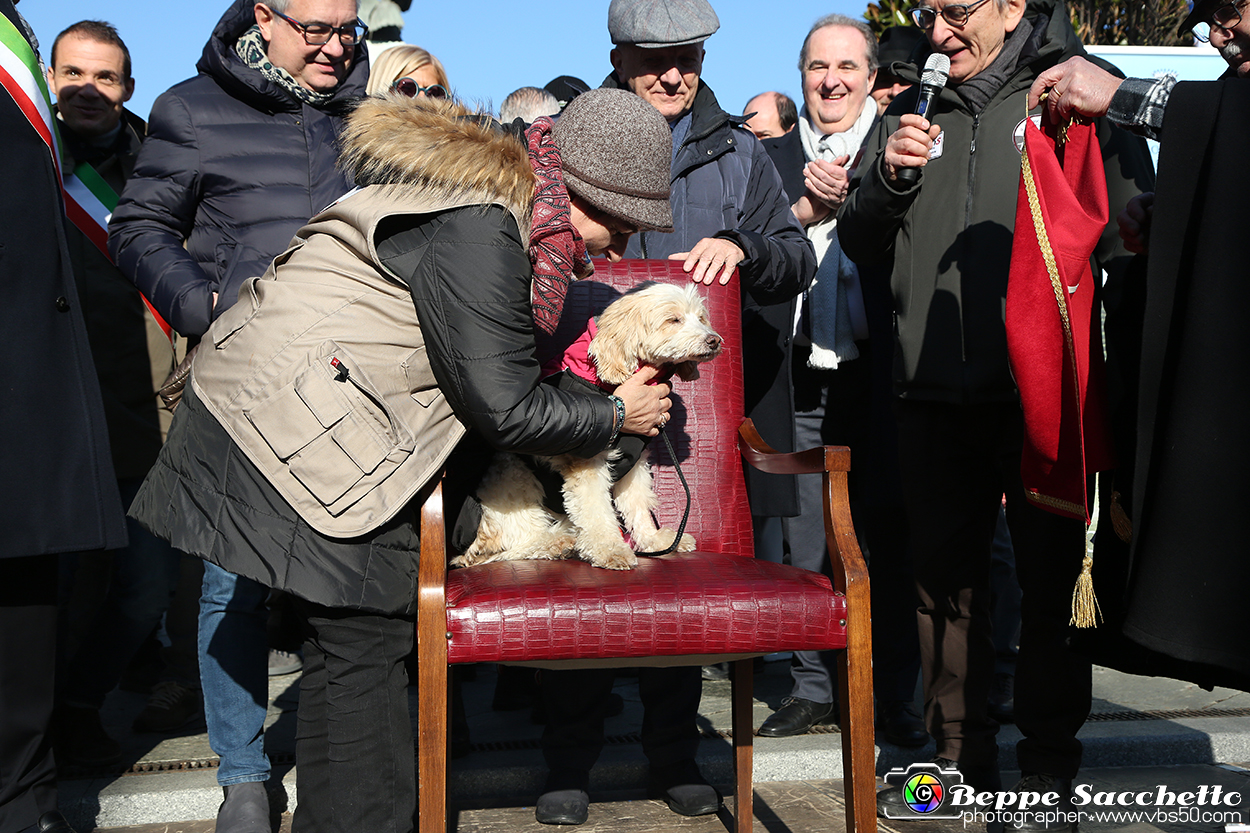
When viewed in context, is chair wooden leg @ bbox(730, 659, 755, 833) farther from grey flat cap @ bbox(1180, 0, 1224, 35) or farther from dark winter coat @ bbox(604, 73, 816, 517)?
Result: grey flat cap @ bbox(1180, 0, 1224, 35)

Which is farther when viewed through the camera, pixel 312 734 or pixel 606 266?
pixel 606 266

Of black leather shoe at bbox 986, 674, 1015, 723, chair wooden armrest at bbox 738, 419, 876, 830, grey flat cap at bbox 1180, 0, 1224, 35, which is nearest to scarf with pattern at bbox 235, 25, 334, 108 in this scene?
chair wooden armrest at bbox 738, 419, 876, 830

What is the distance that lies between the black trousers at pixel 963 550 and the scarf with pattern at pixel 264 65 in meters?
1.99

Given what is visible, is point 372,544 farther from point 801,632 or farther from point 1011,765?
point 1011,765

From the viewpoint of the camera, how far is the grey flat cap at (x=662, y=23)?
3.32 meters

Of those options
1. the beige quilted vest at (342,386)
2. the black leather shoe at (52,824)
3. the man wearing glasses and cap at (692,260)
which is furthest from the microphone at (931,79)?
the black leather shoe at (52,824)

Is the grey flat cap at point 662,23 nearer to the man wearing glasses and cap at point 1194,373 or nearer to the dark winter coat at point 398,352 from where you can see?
the dark winter coat at point 398,352

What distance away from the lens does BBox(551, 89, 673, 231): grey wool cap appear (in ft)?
7.47

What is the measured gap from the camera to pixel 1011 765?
3445 mm

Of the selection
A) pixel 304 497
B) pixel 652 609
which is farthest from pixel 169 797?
pixel 652 609

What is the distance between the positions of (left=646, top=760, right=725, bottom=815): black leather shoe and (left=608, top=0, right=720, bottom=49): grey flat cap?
7.59 ft

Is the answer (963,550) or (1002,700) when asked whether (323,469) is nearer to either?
(963,550)

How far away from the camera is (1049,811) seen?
265 centimetres

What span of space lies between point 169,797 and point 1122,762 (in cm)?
312
